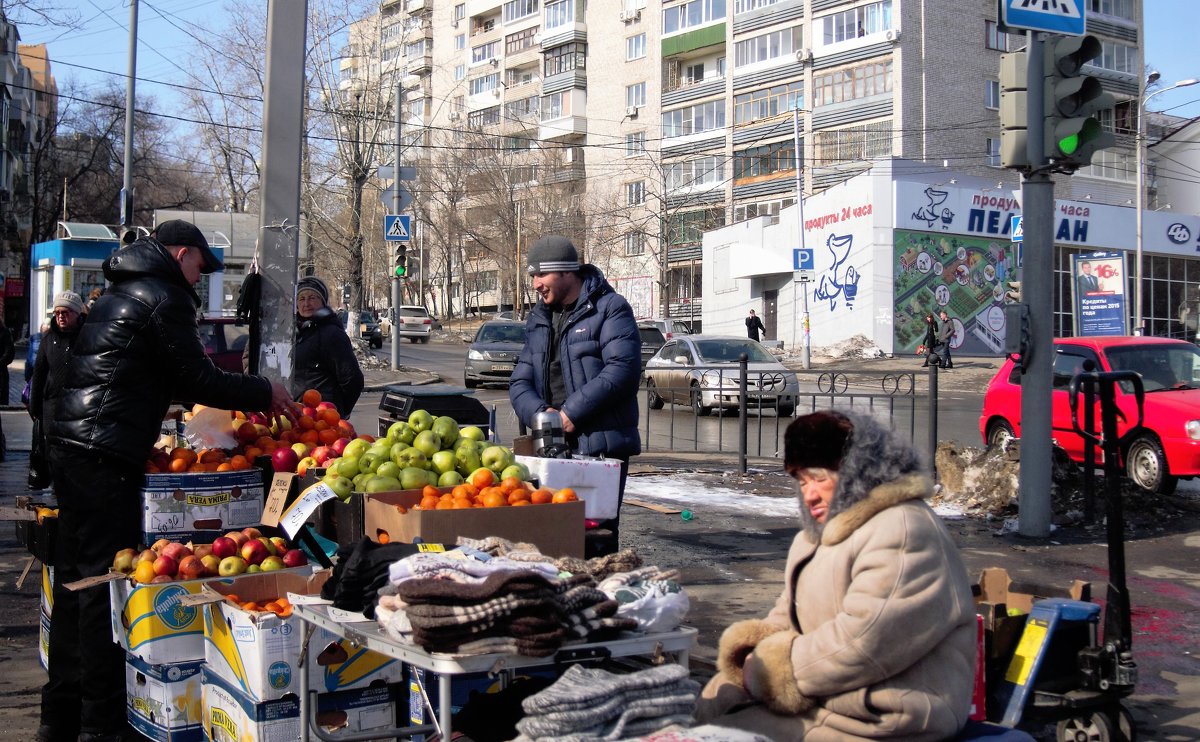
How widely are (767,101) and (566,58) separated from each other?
2063cm

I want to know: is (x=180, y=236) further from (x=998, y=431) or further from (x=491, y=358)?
(x=491, y=358)

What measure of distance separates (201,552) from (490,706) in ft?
6.68

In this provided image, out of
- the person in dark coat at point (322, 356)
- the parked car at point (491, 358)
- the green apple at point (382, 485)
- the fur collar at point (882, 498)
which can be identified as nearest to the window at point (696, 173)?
the parked car at point (491, 358)

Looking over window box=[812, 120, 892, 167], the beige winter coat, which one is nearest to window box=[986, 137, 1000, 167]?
window box=[812, 120, 892, 167]

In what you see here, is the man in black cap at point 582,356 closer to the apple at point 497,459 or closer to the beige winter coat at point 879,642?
the apple at point 497,459

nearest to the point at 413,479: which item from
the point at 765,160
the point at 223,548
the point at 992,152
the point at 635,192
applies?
the point at 223,548

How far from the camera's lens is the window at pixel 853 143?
46.8 metres

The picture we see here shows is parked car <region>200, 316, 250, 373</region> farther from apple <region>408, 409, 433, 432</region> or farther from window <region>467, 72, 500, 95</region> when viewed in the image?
window <region>467, 72, 500, 95</region>

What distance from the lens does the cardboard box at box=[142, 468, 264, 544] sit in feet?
16.3

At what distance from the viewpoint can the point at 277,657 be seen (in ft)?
13.6

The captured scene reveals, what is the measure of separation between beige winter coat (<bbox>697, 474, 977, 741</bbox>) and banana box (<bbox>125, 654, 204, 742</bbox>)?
8.07ft

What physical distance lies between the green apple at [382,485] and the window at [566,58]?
218 feet

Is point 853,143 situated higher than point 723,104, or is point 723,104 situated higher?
point 723,104

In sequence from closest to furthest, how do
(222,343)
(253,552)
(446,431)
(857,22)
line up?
(253,552) → (446,431) → (222,343) → (857,22)
